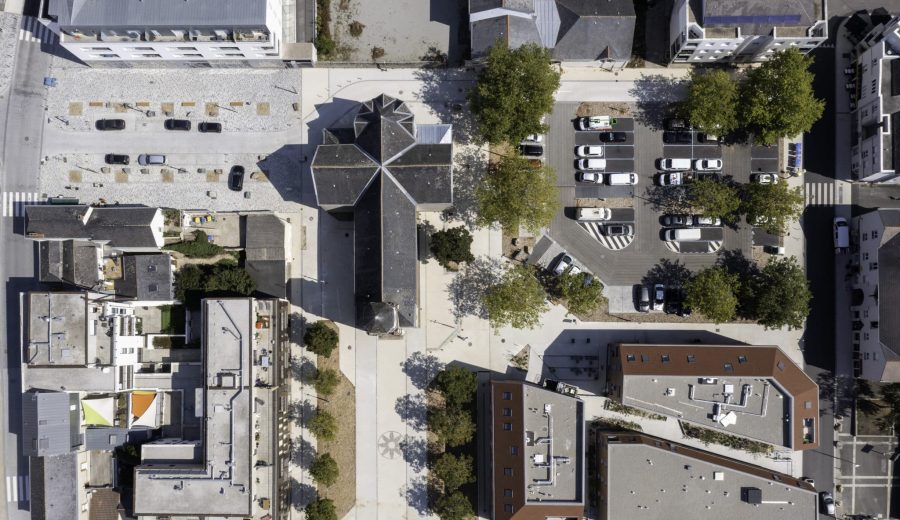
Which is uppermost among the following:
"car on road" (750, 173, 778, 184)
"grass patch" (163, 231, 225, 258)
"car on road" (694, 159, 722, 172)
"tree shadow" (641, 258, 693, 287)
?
"car on road" (694, 159, 722, 172)

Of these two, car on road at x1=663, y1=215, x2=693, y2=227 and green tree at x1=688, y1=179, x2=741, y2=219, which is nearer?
green tree at x1=688, y1=179, x2=741, y2=219

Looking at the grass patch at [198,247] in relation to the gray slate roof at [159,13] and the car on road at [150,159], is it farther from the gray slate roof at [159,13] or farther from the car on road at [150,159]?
the gray slate roof at [159,13]

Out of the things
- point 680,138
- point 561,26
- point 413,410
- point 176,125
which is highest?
point 561,26

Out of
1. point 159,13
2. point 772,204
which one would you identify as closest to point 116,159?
point 159,13

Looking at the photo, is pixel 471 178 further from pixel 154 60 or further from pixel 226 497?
pixel 226 497

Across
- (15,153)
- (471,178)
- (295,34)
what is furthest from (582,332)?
(15,153)

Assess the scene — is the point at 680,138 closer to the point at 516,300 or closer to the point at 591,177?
the point at 591,177

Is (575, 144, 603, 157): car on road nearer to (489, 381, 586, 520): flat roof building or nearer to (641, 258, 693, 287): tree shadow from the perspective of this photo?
(641, 258, 693, 287): tree shadow

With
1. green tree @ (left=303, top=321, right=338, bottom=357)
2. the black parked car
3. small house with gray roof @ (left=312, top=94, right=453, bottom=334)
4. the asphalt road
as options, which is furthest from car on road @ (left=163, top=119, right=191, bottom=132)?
green tree @ (left=303, top=321, right=338, bottom=357)
